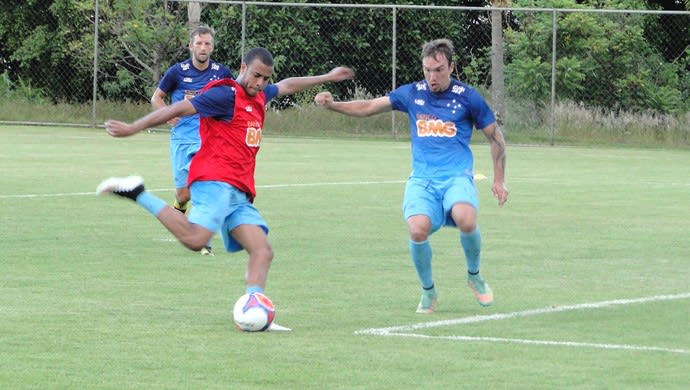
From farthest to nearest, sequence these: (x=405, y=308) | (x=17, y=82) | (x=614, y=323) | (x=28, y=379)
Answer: (x=17, y=82) < (x=405, y=308) < (x=614, y=323) < (x=28, y=379)

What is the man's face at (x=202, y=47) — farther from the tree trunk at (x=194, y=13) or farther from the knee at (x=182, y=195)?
the tree trunk at (x=194, y=13)

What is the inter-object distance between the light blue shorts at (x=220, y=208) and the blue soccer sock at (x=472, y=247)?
1467 mm

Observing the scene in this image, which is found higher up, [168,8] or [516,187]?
[168,8]

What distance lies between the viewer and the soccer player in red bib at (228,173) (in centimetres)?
943

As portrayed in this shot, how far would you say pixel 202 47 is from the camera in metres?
14.3

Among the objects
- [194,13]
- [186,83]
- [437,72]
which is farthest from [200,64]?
[194,13]

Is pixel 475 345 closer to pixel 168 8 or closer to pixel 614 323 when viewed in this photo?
pixel 614 323

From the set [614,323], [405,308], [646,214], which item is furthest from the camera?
[646,214]

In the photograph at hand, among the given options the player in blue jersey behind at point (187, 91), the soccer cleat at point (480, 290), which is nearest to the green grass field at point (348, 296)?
the soccer cleat at point (480, 290)

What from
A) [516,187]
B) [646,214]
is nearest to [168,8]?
[516,187]

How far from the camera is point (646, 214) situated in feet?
57.7

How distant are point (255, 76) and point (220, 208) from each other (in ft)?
2.83

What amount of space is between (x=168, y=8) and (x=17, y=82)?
7128mm

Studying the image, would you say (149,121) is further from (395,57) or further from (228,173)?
(395,57)
